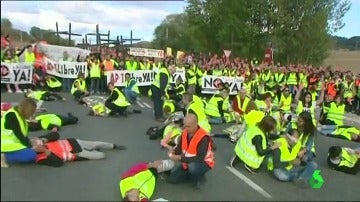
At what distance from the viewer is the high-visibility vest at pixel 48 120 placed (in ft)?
37.0

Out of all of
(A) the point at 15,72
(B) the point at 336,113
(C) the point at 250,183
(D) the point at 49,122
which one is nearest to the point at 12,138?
(A) the point at 15,72

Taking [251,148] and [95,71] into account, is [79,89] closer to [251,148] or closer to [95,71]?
[95,71]

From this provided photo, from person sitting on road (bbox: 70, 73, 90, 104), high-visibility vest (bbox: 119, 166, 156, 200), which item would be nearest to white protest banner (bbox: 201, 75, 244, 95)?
person sitting on road (bbox: 70, 73, 90, 104)

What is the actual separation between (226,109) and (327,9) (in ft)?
41.4

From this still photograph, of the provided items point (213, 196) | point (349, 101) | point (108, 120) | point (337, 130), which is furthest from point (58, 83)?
point (213, 196)

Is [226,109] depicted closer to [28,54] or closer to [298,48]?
[28,54]

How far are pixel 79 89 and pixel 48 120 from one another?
7.27 metres

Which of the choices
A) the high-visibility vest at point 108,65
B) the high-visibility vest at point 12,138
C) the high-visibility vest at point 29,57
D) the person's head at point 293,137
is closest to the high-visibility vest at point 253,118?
the person's head at point 293,137

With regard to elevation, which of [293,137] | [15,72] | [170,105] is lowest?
[170,105]

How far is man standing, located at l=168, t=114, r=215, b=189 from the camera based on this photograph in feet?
24.6

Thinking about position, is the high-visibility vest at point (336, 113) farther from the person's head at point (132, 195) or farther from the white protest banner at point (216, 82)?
the person's head at point (132, 195)

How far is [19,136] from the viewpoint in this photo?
6789 millimetres

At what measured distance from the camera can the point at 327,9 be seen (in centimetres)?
2600

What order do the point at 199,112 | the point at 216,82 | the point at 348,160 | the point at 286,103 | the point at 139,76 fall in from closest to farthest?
the point at 348,160 < the point at 199,112 < the point at 286,103 < the point at 139,76 < the point at 216,82
